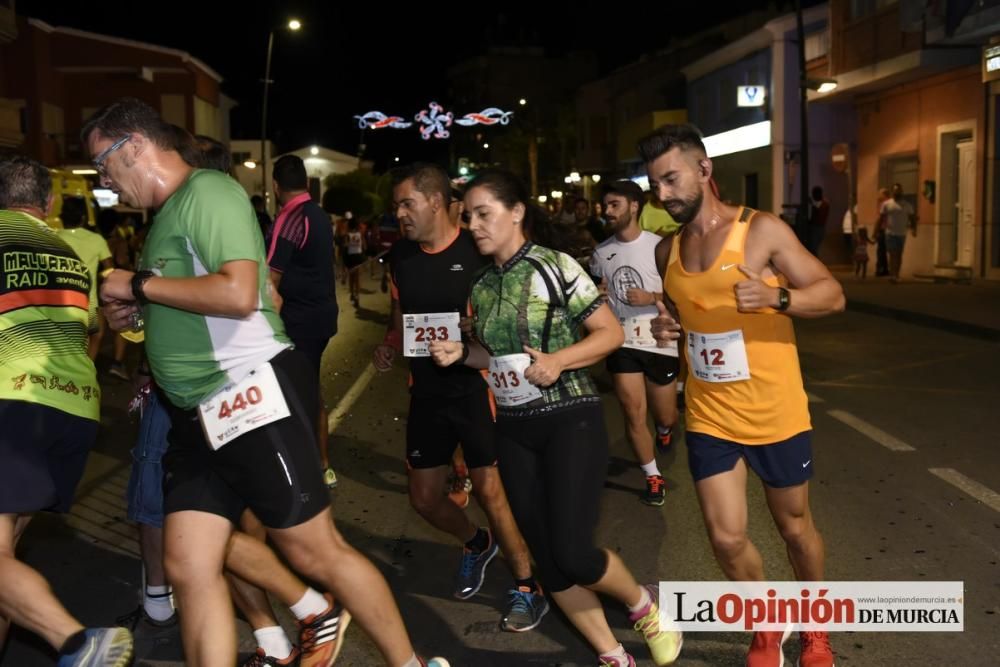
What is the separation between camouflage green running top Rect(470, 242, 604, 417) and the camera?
13.1ft

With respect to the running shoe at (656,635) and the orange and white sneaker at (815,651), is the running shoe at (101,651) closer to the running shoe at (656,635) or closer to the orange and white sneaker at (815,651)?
the running shoe at (656,635)

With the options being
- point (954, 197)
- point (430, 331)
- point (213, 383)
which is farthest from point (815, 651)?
point (954, 197)

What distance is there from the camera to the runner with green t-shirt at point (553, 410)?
12.8ft

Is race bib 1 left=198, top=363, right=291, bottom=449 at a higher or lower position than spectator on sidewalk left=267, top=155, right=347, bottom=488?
lower

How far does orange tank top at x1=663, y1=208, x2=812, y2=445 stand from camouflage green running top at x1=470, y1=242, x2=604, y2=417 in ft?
1.33

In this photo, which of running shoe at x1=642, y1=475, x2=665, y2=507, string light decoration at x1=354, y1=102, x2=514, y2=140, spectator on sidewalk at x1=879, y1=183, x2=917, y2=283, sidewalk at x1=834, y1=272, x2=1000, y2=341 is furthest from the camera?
string light decoration at x1=354, y1=102, x2=514, y2=140

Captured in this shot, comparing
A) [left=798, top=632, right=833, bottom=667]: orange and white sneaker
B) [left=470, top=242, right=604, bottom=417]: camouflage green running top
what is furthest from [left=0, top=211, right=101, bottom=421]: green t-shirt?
[left=798, top=632, right=833, bottom=667]: orange and white sneaker

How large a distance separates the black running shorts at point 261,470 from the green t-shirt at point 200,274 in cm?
10

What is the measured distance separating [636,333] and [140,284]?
407cm

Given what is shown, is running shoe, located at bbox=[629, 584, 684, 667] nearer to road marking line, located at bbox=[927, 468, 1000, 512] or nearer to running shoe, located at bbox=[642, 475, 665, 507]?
running shoe, located at bbox=[642, 475, 665, 507]

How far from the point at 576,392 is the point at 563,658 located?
3.61ft

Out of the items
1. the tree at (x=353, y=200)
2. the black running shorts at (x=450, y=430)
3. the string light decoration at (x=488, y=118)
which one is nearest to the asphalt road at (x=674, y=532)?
the black running shorts at (x=450, y=430)

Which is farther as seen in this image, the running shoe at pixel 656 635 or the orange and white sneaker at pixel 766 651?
the running shoe at pixel 656 635

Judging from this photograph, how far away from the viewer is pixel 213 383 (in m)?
3.43
